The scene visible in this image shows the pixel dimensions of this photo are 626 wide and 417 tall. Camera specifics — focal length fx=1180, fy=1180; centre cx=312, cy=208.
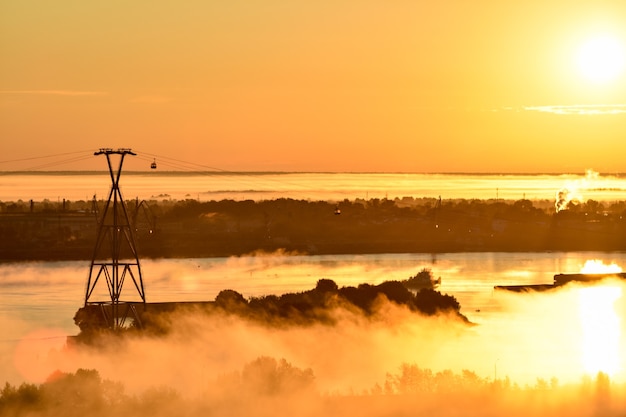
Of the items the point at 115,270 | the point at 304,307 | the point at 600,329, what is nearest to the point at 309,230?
the point at 600,329

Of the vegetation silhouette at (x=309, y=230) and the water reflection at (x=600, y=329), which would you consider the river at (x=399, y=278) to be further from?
the vegetation silhouette at (x=309, y=230)

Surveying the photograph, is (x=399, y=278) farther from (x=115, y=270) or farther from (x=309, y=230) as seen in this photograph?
(x=309, y=230)

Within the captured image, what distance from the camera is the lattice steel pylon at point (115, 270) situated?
166 ft

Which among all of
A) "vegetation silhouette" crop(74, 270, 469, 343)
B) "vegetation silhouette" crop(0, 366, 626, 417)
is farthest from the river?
"vegetation silhouette" crop(0, 366, 626, 417)

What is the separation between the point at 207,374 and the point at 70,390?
11.0 m

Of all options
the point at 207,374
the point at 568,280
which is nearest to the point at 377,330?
the point at 207,374

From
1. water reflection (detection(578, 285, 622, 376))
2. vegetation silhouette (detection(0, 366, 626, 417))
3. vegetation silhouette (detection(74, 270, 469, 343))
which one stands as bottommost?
water reflection (detection(578, 285, 622, 376))

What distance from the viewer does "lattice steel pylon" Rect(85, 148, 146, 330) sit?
50.5 m

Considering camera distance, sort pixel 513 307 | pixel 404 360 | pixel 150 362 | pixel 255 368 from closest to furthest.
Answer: pixel 255 368 < pixel 150 362 < pixel 404 360 < pixel 513 307

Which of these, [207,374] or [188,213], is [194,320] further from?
[188,213]

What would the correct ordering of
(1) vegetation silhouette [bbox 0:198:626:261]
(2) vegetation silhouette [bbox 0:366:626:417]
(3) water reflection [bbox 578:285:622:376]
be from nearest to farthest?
(2) vegetation silhouette [bbox 0:366:626:417]
(3) water reflection [bbox 578:285:622:376]
(1) vegetation silhouette [bbox 0:198:626:261]

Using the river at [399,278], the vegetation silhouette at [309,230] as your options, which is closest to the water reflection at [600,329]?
the river at [399,278]

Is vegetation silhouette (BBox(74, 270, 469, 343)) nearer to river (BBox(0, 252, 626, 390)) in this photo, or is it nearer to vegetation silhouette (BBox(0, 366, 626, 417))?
river (BBox(0, 252, 626, 390))

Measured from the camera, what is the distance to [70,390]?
40.3 metres
